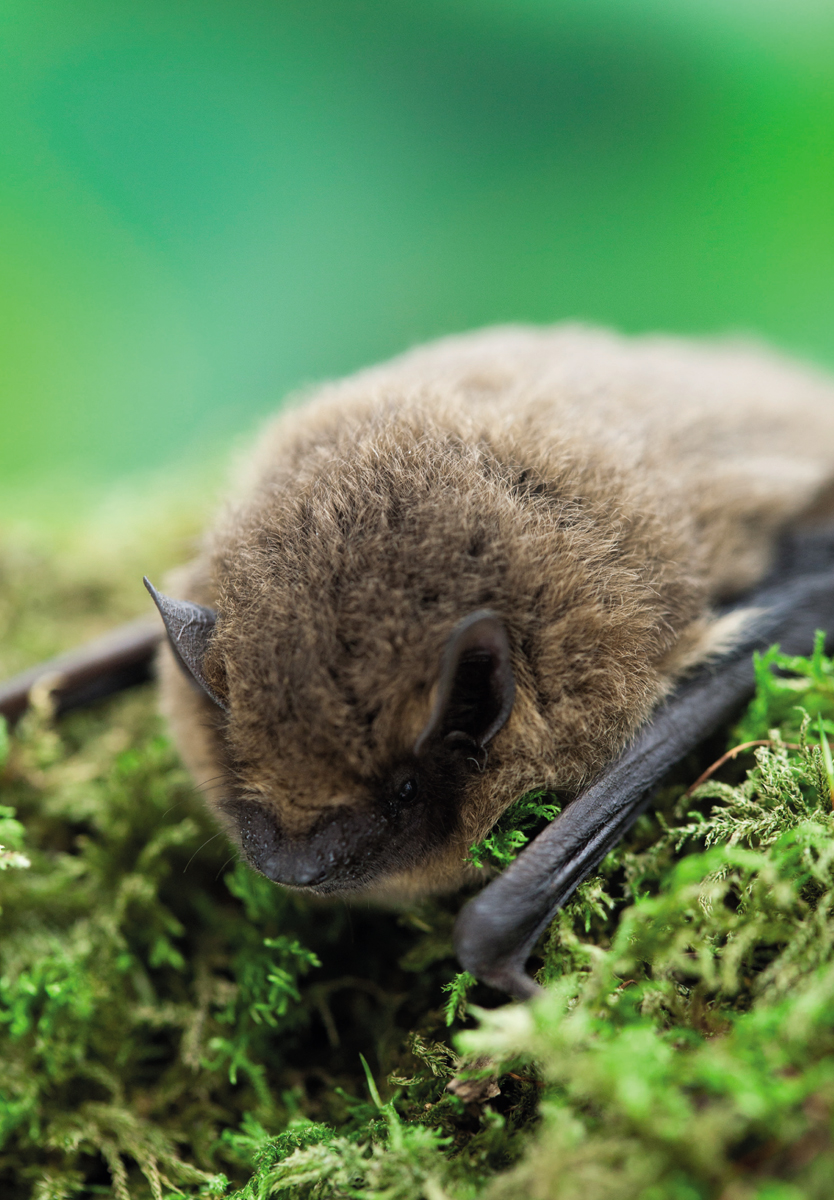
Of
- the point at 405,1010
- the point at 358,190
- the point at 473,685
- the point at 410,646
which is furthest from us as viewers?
the point at 358,190

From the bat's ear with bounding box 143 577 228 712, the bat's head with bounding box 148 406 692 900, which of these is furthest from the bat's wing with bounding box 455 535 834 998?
the bat's ear with bounding box 143 577 228 712

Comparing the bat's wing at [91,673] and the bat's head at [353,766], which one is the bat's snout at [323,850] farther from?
the bat's wing at [91,673]

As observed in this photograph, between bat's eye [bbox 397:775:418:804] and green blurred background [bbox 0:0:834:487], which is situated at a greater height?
green blurred background [bbox 0:0:834:487]

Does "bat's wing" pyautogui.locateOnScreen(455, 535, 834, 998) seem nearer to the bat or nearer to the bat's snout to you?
the bat

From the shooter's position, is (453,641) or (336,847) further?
(336,847)

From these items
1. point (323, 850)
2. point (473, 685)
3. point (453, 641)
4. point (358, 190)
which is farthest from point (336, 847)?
A: point (358, 190)

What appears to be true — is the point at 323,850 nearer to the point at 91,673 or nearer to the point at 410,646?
the point at 410,646

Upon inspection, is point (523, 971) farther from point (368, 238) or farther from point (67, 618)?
point (368, 238)
